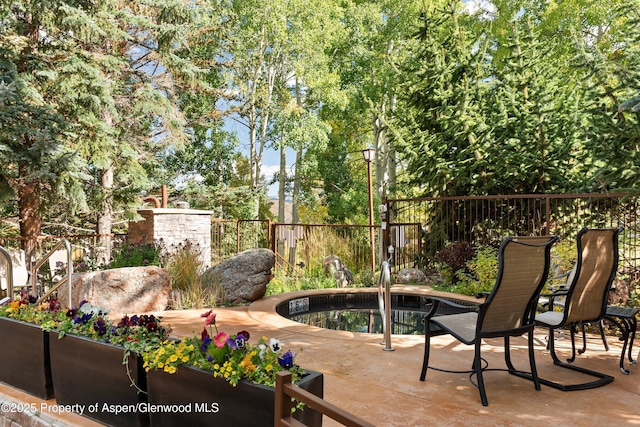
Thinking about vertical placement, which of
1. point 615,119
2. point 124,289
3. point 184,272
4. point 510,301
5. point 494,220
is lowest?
point 124,289

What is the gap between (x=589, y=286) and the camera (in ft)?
11.3

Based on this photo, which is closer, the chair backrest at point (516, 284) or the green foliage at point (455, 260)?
the chair backrest at point (516, 284)

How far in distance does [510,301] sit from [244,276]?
421 centimetres

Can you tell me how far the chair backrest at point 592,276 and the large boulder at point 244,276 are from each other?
4143 millimetres

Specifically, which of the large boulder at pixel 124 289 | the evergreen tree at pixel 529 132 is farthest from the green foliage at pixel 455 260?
the large boulder at pixel 124 289

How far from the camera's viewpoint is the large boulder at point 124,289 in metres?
5.57

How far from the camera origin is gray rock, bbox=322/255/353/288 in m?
8.22

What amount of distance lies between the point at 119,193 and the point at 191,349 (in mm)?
8890

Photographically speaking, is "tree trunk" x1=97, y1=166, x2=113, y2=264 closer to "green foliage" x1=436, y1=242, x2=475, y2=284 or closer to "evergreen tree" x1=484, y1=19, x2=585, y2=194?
"green foliage" x1=436, y1=242, x2=475, y2=284

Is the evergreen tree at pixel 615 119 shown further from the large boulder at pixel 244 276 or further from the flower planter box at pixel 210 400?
the flower planter box at pixel 210 400

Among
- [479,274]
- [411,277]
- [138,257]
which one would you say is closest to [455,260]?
[411,277]

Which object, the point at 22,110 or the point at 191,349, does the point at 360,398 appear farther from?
the point at 22,110

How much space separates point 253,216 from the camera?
15.3 meters

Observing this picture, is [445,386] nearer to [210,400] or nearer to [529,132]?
[210,400]
